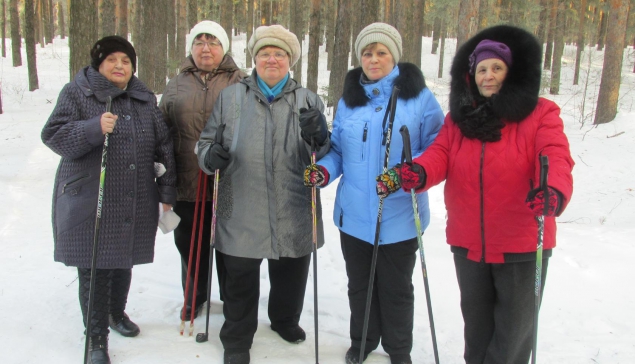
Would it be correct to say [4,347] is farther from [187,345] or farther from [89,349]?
[187,345]

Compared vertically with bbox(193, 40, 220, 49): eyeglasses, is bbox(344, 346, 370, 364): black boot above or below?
below

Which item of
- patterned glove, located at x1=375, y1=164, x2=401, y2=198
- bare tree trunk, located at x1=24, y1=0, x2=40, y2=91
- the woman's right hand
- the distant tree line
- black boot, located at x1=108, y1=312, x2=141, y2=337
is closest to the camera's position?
patterned glove, located at x1=375, y1=164, x2=401, y2=198

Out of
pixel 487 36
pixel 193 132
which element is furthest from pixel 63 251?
pixel 487 36

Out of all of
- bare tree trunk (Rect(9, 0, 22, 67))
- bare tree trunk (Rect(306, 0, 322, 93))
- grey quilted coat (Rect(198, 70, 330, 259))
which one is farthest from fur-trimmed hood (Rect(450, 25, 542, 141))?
bare tree trunk (Rect(9, 0, 22, 67))

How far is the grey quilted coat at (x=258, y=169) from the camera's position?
113 inches

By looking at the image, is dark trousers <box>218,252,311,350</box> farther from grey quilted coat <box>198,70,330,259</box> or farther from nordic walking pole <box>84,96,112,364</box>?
nordic walking pole <box>84,96,112,364</box>

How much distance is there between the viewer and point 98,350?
2.92 metres

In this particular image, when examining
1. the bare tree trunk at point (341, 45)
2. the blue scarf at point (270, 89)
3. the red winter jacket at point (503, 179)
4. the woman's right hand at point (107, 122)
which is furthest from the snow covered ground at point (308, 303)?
the bare tree trunk at point (341, 45)

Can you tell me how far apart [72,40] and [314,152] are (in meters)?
5.43

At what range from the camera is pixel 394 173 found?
96.7 inches

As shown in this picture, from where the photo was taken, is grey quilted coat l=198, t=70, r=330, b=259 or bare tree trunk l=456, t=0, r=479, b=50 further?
bare tree trunk l=456, t=0, r=479, b=50

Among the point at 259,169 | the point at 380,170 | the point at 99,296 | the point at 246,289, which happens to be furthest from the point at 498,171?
the point at 99,296

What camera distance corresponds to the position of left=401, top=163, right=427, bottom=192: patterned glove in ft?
7.80

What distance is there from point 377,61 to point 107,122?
164 cm
